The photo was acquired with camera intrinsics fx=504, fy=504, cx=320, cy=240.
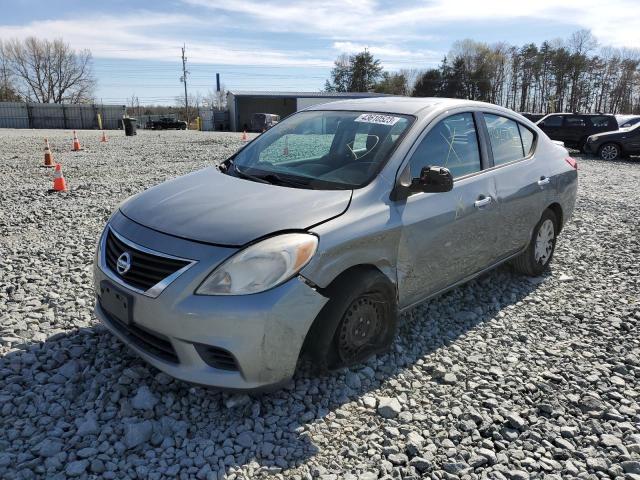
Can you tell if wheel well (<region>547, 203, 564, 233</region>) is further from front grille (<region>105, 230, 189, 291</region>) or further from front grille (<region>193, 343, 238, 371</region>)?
front grille (<region>105, 230, 189, 291</region>)

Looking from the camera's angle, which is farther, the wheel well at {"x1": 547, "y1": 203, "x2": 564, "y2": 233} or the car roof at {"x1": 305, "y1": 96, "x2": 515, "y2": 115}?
the wheel well at {"x1": 547, "y1": 203, "x2": 564, "y2": 233}

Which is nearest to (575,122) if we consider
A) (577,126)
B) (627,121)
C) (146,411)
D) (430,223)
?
(577,126)

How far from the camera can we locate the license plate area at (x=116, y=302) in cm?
276

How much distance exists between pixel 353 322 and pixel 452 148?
165cm

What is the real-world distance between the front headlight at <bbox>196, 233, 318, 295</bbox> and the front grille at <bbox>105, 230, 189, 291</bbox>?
206 millimetres

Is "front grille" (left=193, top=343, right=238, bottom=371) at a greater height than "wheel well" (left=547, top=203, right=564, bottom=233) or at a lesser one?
lesser

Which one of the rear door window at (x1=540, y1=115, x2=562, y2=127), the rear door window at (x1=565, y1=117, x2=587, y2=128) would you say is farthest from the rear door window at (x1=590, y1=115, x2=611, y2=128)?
the rear door window at (x1=540, y1=115, x2=562, y2=127)

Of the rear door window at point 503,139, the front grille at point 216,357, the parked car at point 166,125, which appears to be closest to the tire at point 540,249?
the rear door window at point 503,139

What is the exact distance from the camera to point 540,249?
504 centimetres

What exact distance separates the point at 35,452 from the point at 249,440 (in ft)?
3.42

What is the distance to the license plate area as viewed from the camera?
276 cm

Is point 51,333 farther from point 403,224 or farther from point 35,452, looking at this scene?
point 403,224

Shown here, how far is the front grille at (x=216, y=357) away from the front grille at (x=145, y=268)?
1.36 feet

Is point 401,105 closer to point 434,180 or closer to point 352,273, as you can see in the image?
point 434,180
